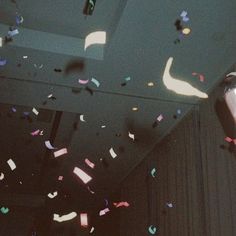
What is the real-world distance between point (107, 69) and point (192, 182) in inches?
66.6

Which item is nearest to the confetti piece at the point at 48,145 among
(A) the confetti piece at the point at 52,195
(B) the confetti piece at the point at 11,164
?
(B) the confetti piece at the point at 11,164

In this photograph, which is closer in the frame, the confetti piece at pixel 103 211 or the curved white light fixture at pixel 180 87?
the curved white light fixture at pixel 180 87

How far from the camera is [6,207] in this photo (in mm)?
8492

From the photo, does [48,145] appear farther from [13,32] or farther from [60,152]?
[13,32]

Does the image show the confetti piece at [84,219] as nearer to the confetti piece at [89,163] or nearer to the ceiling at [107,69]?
the confetti piece at [89,163]

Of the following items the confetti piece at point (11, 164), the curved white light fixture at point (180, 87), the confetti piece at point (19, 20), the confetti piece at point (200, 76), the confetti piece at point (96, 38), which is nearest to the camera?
the confetti piece at point (19, 20)

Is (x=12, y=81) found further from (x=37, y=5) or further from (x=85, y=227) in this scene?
(x=85, y=227)

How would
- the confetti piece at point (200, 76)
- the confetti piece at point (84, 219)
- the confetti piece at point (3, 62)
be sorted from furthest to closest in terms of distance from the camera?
the confetti piece at point (84, 219) < the confetti piece at point (200, 76) < the confetti piece at point (3, 62)

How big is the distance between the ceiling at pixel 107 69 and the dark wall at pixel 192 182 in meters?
0.24

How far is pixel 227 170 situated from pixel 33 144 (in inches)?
133

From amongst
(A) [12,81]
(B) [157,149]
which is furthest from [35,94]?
(B) [157,149]

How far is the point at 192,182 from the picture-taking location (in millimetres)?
4445

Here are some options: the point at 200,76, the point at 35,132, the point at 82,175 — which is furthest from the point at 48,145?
the point at 200,76

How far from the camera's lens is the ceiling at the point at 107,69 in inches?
133
